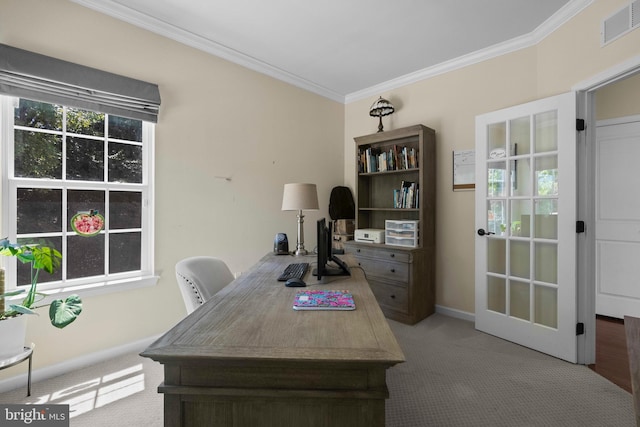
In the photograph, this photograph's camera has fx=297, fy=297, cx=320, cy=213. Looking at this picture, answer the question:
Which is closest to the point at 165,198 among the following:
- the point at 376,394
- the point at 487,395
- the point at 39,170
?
the point at 39,170

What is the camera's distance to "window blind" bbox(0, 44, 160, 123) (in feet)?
6.22

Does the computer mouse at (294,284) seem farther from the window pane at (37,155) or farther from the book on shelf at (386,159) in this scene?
the book on shelf at (386,159)

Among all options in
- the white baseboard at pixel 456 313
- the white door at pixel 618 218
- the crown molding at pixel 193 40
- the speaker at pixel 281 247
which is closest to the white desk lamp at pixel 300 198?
the speaker at pixel 281 247

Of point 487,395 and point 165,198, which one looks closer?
point 487,395

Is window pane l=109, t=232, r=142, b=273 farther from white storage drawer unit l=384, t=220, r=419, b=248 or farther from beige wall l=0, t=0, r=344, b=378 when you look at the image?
white storage drawer unit l=384, t=220, r=419, b=248

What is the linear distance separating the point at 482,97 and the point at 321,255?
2598mm

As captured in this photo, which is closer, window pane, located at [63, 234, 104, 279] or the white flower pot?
the white flower pot

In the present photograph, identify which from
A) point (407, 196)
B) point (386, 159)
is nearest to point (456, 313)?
point (407, 196)

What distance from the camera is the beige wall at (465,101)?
242cm

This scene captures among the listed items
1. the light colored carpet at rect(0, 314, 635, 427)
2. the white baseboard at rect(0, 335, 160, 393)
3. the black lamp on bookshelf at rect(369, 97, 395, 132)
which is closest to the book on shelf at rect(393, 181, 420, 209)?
the black lamp on bookshelf at rect(369, 97, 395, 132)

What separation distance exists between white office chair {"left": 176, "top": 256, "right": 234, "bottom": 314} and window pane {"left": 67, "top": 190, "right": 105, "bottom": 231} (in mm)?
1173

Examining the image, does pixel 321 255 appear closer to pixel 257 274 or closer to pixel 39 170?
pixel 257 274

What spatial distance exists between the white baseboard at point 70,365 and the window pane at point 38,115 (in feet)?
5.13

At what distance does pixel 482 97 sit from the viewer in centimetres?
306
